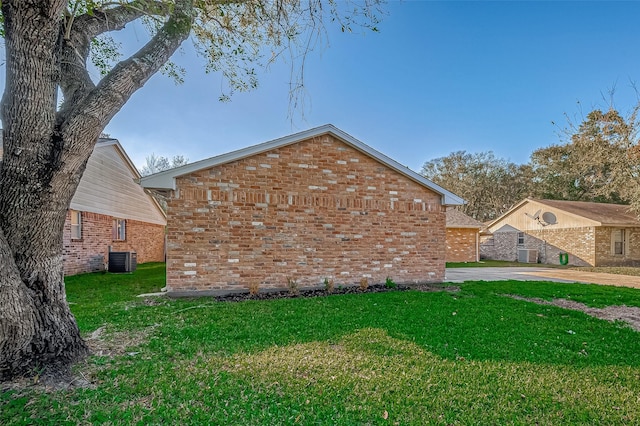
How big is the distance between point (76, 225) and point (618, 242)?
27563 mm

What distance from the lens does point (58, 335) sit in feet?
10.4

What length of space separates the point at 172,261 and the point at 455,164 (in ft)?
109

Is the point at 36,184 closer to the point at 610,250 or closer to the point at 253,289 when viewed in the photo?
the point at 253,289

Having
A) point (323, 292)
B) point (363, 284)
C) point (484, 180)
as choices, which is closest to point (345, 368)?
point (323, 292)

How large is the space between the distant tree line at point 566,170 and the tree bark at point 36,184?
2120cm

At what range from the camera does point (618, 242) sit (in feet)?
60.4

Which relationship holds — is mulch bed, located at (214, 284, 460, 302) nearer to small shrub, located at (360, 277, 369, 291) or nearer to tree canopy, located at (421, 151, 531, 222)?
small shrub, located at (360, 277, 369, 291)

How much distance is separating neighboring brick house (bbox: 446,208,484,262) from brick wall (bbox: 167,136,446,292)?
10640mm

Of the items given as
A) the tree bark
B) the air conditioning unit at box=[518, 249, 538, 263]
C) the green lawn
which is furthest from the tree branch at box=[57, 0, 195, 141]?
the air conditioning unit at box=[518, 249, 538, 263]

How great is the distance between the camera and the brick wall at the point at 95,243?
35.2 feet

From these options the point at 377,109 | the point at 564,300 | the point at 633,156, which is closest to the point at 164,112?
the point at 377,109

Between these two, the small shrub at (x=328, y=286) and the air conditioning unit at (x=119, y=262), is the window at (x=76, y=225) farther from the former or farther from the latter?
the small shrub at (x=328, y=286)

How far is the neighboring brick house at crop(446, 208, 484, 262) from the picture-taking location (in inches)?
727

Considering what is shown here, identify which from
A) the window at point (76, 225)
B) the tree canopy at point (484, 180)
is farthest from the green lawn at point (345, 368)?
the tree canopy at point (484, 180)
